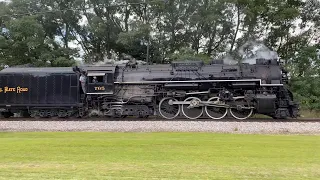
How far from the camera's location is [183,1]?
3256 centimetres

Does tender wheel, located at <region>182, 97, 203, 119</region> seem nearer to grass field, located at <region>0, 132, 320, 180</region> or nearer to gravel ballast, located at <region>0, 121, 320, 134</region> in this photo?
gravel ballast, located at <region>0, 121, 320, 134</region>

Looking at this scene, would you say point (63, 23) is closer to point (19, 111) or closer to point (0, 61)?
point (0, 61)

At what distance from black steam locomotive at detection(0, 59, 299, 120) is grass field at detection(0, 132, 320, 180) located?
1000cm

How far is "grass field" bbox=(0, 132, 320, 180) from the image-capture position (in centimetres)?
603

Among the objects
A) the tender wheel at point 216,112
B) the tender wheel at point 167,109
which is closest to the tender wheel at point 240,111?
the tender wheel at point 216,112

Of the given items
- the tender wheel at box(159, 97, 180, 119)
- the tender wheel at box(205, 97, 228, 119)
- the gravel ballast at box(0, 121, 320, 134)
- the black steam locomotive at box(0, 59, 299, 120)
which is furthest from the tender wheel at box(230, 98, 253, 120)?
the gravel ballast at box(0, 121, 320, 134)

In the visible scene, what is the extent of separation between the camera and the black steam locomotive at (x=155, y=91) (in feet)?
63.9

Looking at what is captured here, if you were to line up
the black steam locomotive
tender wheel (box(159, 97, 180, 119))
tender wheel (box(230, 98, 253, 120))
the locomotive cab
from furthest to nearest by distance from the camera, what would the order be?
the locomotive cab, tender wheel (box(159, 97, 180, 119)), tender wheel (box(230, 98, 253, 120)), the black steam locomotive

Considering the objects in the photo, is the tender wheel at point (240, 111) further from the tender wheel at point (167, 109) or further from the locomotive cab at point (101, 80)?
the locomotive cab at point (101, 80)

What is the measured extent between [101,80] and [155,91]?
9.90 feet

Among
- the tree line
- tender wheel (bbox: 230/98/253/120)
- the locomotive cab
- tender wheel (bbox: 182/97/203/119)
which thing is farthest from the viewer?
the tree line

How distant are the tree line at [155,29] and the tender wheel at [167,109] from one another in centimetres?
989

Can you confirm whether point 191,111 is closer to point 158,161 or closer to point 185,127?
point 185,127

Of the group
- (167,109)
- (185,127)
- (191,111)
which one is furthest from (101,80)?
(185,127)
